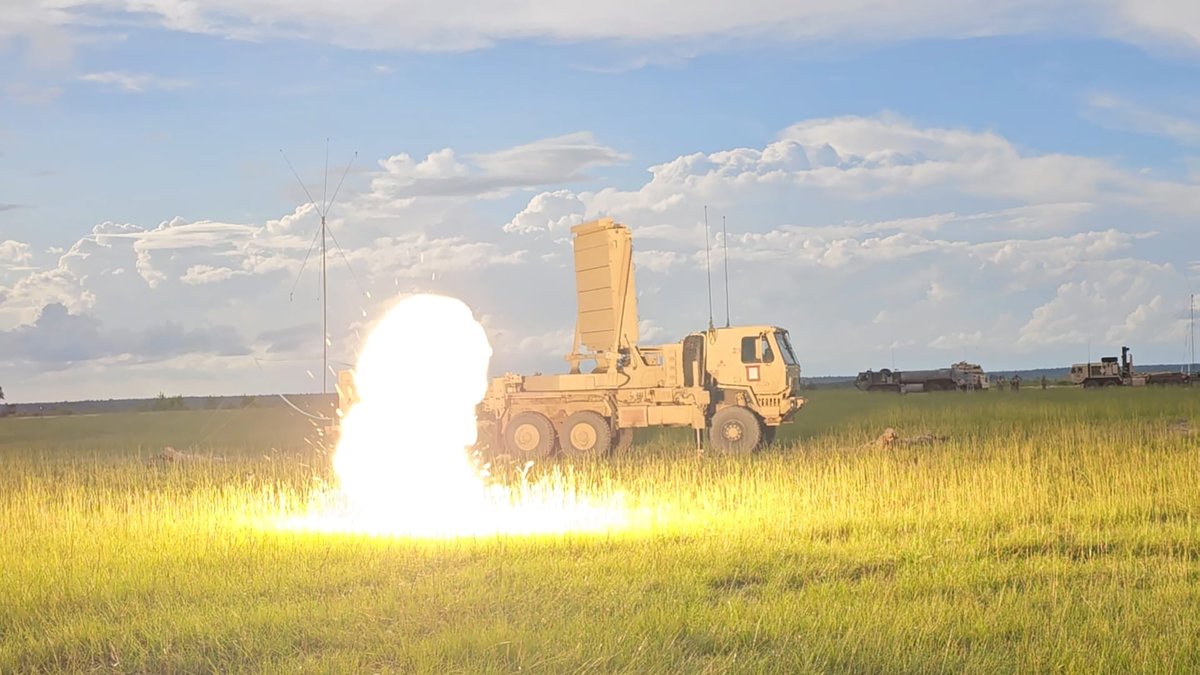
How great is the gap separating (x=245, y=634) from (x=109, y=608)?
7.08ft

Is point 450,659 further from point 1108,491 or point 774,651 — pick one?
point 1108,491

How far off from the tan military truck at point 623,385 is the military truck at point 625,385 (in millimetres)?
23

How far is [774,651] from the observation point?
331 inches

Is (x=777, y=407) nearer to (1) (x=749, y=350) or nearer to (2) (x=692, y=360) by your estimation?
(1) (x=749, y=350)

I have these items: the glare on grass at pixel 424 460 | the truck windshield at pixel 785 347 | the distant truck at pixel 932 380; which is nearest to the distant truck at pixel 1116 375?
the distant truck at pixel 932 380

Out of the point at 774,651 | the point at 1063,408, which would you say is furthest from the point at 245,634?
the point at 1063,408

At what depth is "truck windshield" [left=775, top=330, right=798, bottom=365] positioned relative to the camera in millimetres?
25720

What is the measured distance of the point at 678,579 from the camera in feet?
36.1

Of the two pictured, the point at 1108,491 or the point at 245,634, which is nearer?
the point at 245,634

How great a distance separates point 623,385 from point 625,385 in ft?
0.15

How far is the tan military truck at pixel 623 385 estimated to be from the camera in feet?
83.7

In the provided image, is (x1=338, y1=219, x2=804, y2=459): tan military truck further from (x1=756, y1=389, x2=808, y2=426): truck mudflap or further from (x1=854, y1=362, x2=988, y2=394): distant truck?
(x1=854, y1=362, x2=988, y2=394): distant truck

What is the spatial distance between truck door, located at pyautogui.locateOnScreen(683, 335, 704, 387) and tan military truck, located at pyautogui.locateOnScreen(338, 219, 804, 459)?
2 centimetres

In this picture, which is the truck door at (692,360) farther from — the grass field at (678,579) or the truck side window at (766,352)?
the grass field at (678,579)
